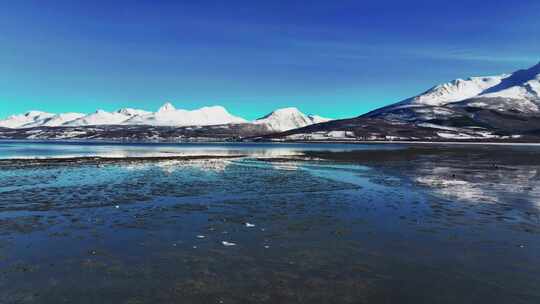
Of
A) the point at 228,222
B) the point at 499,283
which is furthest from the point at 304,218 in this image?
the point at 499,283

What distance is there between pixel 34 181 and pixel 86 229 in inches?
892

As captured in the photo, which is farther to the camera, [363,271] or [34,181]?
[34,181]

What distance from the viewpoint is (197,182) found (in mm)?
38656

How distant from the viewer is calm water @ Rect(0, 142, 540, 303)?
12227mm

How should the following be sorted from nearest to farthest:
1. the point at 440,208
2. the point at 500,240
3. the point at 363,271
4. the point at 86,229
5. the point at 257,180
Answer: the point at 363,271 → the point at 500,240 → the point at 86,229 → the point at 440,208 → the point at 257,180

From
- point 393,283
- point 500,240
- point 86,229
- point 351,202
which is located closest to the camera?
point 393,283

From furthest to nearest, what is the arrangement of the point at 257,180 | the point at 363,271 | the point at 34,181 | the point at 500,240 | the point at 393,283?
1. the point at 257,180
2. the point at 34,181
3. the point at 500,240
4. the point at 363,271
5. the point at 393,283

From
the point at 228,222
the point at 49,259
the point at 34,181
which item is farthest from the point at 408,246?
the point at 34,181

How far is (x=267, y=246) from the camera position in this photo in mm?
16984

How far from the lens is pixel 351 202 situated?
28453 mm

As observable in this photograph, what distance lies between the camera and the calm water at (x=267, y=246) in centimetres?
1223

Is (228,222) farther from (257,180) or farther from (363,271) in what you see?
(257,180)

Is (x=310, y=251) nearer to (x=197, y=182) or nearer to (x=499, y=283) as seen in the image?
(x=499, y=283)

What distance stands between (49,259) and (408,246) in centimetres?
1421
